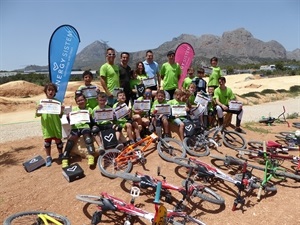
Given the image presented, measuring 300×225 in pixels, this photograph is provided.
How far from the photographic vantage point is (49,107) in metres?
5.74

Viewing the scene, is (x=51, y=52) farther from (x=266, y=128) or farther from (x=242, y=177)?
(x=266, y=128)

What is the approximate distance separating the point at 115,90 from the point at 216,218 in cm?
370

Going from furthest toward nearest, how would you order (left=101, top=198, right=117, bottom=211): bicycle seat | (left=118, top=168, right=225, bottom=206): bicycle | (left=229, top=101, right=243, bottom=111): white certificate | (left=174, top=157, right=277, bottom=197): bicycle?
(left=229, top=101, right=243, bottom=111): white certificate → (left=174, top=157, right=277, bottom=197): bicycle → (left=118, top=168, right=225, bottom=206): bicycle → (left=101, top=198, right=117, bottom=211): bicycle seat

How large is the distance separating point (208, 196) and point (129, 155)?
1742mm

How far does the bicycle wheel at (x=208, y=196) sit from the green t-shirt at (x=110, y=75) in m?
3.42

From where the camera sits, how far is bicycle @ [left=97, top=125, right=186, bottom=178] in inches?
210

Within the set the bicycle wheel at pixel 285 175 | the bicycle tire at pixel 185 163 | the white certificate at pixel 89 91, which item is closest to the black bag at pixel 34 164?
the white certificate at pixel 89 91

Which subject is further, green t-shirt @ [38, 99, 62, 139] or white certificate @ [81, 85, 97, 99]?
white certificate @ [81, 85, 97, 99]

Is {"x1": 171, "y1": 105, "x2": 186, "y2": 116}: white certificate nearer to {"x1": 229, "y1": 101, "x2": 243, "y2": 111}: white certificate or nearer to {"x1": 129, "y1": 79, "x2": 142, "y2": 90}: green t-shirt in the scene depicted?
{"x1": 129, "y1": 79, "x2": 142, "y2": 90}: green t-shirt

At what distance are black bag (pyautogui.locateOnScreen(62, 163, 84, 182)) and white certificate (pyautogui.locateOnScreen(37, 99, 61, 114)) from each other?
121 centimetres

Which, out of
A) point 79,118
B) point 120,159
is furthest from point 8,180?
point 120,159

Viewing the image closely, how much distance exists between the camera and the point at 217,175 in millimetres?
4930

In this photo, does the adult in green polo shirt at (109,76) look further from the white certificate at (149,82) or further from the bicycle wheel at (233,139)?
the bicycle wheel at (233,139)

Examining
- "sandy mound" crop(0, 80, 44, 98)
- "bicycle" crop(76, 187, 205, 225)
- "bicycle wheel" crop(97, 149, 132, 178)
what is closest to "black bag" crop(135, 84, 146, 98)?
"bicycle wheel" crop(97, 149, 132, 178)
